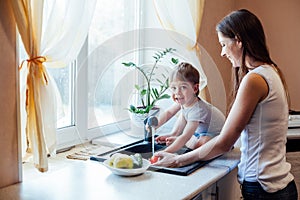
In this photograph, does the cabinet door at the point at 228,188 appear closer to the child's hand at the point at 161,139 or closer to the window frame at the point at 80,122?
the child's hand at the point at 161,139

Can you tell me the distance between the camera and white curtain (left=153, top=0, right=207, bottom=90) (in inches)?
93.9

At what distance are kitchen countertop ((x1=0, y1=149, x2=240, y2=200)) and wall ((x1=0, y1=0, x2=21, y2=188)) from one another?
0.07 m

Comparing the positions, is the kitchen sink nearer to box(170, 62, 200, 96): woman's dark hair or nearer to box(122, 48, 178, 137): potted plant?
box(122, 48, 178, 137): potted plant

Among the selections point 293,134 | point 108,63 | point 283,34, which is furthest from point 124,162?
point 283,34

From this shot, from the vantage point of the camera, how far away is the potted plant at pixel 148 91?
210cm

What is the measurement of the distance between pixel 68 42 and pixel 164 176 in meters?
0.64

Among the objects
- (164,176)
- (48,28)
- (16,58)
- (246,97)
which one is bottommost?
(164,176)

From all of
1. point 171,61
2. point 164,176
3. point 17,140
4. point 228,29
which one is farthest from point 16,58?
point 171,61

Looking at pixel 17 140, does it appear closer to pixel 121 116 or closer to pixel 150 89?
pixel 121 116

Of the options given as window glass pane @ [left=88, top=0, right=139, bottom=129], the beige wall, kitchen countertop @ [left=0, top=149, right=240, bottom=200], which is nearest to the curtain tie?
kitchen countertop @ [left=0, top=149, right=240, bottom=200]

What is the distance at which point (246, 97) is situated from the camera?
1.60m

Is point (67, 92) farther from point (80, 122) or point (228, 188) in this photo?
point (228, 188)

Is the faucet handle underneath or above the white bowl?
above

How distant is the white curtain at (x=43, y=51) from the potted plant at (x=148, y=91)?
21.8 inches
